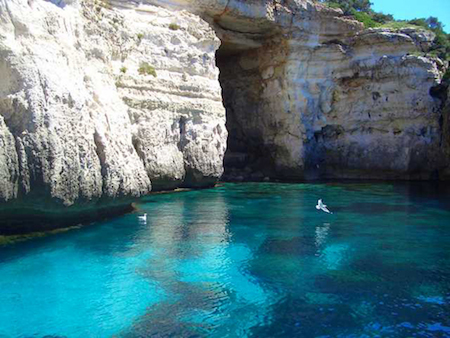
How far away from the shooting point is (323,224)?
12.8 m

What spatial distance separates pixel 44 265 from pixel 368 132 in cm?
2053

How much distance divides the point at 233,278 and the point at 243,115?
2014 centimetres

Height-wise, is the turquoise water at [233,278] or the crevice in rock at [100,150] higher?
the crevice in rock at [100,150]

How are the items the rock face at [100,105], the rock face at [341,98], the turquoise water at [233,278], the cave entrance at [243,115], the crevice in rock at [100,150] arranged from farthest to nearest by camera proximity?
the cave entrance at [243,115], the rock face at [341,98], the crevice in rock at [100,150], the rock face at [100,105], the turquoise water at [233,278]

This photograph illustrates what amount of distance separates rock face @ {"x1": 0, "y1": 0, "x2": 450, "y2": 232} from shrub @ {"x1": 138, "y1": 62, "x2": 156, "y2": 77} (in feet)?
0.17

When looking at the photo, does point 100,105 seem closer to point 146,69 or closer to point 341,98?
point 146,69

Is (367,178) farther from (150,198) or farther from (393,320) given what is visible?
(393,320)

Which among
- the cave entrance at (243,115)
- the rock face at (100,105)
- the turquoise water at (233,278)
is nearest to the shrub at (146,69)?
the rock face at (100,105)

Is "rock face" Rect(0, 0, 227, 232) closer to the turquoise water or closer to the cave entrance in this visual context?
the turquoise water

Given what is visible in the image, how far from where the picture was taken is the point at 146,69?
1772 centimetres

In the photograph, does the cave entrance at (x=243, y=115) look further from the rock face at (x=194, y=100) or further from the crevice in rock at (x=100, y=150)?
the crevice in rock at (x=100, y=150)

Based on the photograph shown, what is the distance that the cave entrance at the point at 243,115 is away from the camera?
26.3m

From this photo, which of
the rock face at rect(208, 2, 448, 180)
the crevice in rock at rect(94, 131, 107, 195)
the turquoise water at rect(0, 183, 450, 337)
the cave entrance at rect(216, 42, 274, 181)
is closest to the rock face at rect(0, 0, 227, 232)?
the crevice in rock at rect(94, 131, 107, 195)

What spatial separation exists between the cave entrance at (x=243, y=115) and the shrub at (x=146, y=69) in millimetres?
8737
